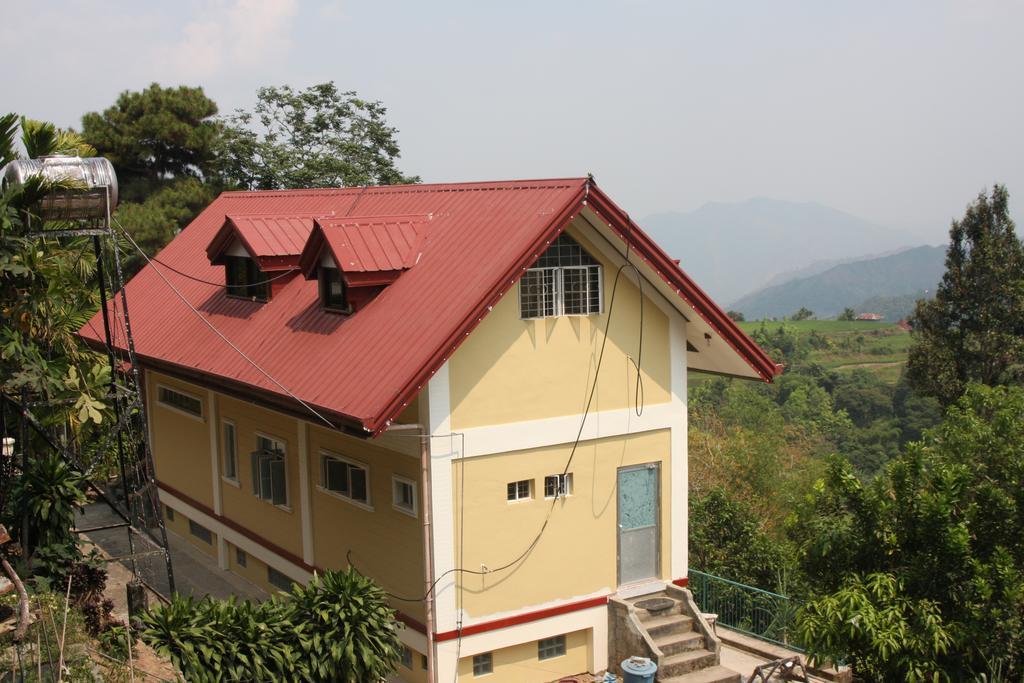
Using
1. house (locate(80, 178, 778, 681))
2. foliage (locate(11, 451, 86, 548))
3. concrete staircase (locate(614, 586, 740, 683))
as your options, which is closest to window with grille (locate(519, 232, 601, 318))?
house (locate(80, 178, 778, 681))

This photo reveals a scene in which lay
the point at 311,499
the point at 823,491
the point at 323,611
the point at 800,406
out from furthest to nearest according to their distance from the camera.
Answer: the point at 800,406 → the point at 311,499 → the point at 823,491 → the point at 323,611

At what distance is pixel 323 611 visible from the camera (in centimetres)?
1302

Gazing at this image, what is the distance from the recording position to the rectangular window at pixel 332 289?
1717cm

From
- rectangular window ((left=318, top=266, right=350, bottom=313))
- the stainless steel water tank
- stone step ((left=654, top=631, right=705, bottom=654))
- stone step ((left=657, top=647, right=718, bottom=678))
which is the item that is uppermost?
the stainless steel water tank

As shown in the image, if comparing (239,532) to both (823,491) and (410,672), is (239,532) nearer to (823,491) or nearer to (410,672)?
(410,672)

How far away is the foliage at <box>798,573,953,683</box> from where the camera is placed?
43.5 ft

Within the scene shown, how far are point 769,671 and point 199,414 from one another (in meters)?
12.3

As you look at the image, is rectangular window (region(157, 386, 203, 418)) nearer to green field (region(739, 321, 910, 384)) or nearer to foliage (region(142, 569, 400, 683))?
foliage (region(142, 569, 400, 683))

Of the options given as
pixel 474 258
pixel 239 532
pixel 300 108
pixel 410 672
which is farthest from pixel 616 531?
pixel 300 108

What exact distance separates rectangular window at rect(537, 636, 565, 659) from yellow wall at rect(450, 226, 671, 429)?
341cm

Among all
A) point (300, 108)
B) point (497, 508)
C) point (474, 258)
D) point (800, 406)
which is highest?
point (300, 108)

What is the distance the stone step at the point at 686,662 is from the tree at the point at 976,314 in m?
26.8

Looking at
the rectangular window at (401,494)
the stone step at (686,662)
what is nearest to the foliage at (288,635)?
the rectangular window at (401,494)

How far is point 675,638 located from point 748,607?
3.16 m
